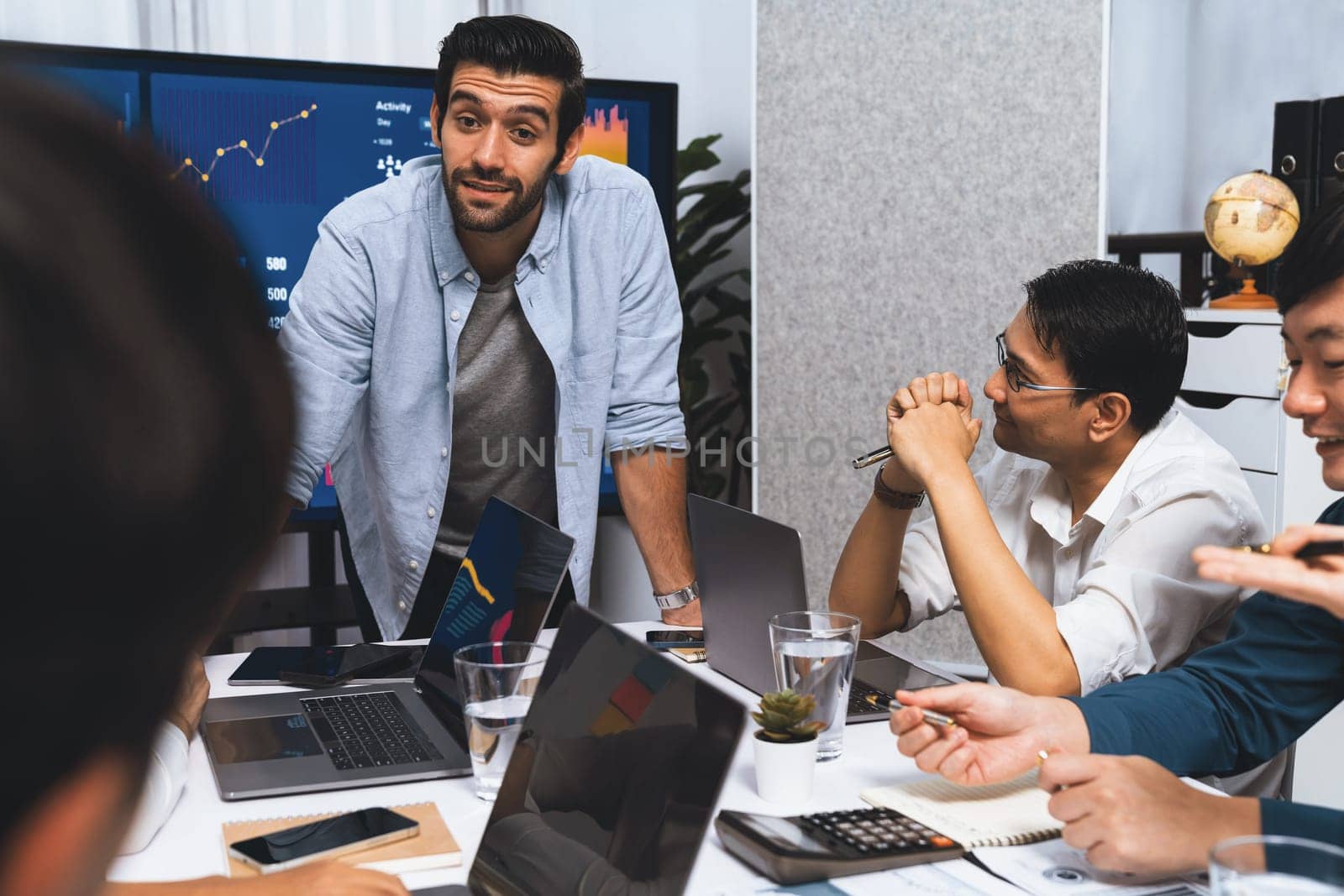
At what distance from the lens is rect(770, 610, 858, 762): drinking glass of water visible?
49.1 inches

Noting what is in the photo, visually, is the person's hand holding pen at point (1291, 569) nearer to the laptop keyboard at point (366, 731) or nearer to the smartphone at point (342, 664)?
the laptop keyboard at point (366, 731)

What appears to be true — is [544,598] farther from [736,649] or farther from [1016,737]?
[1016,737]

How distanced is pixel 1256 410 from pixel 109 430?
2.54m

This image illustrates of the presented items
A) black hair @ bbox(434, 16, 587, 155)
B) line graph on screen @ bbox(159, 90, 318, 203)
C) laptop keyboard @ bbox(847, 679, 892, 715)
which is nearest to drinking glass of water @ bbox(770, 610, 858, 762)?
laptop keyboard @ bbox(847, 679, 892, 715)

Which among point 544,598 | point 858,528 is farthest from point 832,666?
point 858,528

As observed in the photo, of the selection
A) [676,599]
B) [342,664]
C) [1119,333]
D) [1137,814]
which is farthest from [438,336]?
[1137,814]

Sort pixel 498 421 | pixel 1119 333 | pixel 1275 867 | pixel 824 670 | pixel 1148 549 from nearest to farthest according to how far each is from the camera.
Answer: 1. pixel 1275 867
2. pixel 824 670
3. pixel 1148 549
4. pixel 1119 333
5. pixel 498 421

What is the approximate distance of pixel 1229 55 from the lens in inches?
119

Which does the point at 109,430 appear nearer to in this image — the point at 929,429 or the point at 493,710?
the point at 493,710

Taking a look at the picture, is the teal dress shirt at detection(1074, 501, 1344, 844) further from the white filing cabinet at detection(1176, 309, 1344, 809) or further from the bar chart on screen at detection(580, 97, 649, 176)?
the bar chart on screen at detection(580, 97, 649, 176)

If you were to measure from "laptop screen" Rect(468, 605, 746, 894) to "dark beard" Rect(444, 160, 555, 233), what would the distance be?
123 cm

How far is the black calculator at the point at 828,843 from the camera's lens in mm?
968

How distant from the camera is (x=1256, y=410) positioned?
250 cm

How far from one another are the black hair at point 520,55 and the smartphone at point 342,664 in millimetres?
912
